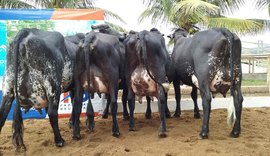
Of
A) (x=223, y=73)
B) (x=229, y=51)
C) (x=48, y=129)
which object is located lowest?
(x=48, y=129)

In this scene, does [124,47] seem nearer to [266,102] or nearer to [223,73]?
[223,73]

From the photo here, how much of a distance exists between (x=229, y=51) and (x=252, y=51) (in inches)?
632

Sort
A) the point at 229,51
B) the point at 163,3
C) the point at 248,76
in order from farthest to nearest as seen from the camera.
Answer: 1. the point at 248,76
2. the point at 163,3
3. the point at 229,51

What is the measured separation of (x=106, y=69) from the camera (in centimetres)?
571

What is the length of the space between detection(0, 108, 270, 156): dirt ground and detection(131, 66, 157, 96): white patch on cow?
0.74 metres

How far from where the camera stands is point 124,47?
250 inches

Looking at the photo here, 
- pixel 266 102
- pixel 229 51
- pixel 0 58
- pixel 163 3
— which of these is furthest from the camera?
pixel 163 3

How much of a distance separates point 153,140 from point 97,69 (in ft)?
4.98

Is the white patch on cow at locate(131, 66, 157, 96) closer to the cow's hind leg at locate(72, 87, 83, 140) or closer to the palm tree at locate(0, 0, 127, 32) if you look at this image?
the cow's hind leg at locate(72, 87, 83, 140)

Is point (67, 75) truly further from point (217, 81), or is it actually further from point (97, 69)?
point (217, 81)

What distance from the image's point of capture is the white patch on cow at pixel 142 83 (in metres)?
6.05

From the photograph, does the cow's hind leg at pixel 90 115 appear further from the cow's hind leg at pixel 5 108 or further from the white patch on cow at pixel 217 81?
the white patch on cow at pixel 217 81

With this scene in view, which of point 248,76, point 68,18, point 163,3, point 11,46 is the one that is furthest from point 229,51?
point 248,76

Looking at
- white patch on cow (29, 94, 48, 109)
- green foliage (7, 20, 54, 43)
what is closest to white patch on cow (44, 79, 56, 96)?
white patch on cow (29, 94, 48, 109)
